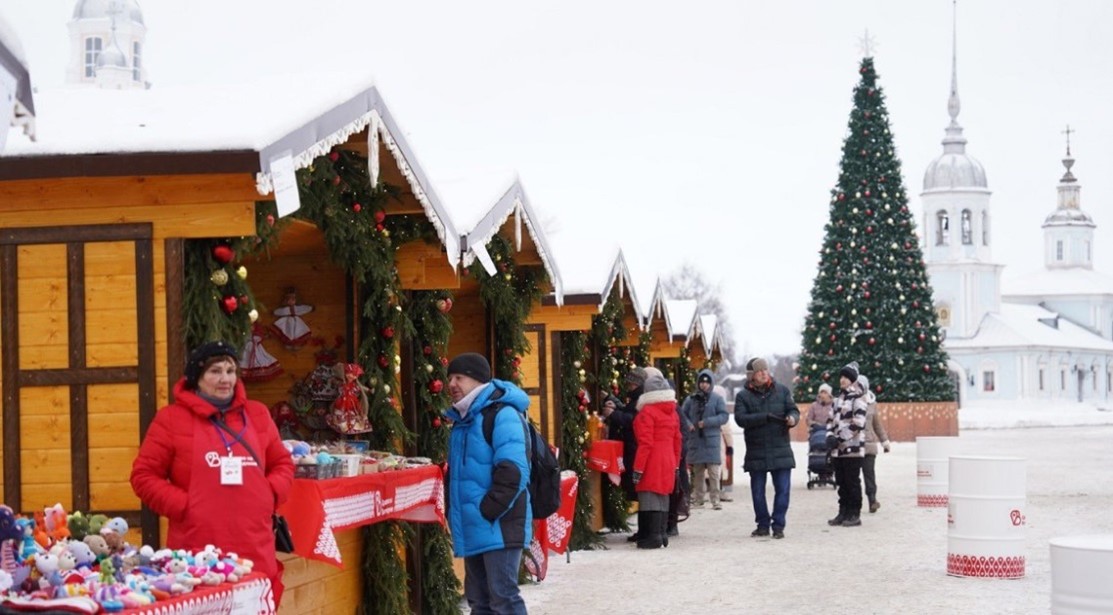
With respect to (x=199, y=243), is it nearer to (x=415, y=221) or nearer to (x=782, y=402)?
(x=415, y=221)

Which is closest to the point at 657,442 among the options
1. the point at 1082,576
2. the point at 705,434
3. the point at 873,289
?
the point at 705,434

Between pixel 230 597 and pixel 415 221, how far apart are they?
16.3 feet

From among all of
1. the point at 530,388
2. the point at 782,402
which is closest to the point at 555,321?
the point at 530,388

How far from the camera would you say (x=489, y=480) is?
7977 millimetres

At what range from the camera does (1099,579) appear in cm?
752

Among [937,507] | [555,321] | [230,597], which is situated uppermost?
[555,321]

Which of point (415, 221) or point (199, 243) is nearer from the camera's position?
point (199, 243)

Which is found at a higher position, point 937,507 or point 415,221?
point 415,221

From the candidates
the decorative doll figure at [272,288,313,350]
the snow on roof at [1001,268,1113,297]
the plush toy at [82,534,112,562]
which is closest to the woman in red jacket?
the plush toy at [82,534,112,562]

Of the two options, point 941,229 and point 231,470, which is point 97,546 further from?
point 941,229

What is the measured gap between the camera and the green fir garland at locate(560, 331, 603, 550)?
51.3ft

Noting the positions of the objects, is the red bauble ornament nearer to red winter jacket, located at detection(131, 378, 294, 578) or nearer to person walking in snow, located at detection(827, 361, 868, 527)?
red winter jacket, located at detection(131, 378, 294, 578)

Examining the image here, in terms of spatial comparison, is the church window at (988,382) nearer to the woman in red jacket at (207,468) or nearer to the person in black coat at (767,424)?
the person in black coat at (767,424)

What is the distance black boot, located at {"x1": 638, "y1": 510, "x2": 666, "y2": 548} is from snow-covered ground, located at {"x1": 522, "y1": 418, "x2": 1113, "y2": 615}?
0.17 metres
